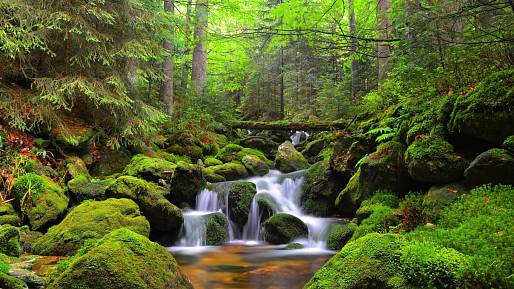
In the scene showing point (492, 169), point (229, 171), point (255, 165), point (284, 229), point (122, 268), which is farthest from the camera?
point (255, 165)

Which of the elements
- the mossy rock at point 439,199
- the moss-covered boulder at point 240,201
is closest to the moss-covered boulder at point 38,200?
the moss-covered boulder at point 240,201

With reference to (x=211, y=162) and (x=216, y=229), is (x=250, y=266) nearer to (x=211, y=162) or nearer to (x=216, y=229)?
(x=216, y=229)

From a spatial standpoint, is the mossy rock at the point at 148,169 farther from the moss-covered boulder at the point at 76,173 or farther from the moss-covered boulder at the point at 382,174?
the moss-covered boulder at the point at 382,174

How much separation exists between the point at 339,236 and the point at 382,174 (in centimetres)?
155

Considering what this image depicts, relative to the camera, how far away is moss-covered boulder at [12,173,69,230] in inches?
287

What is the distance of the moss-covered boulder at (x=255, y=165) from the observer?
13.8 metres

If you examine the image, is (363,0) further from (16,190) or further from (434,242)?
(16,190)

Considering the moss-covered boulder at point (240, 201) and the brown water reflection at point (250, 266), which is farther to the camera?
the moss-covered boulder at point (240, 201)

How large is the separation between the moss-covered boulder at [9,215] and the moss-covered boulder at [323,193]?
712cm

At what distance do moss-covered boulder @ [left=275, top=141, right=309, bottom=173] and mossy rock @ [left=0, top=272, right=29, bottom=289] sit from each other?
10.9 metres

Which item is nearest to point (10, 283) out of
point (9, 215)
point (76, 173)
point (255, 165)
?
point (9, 215)

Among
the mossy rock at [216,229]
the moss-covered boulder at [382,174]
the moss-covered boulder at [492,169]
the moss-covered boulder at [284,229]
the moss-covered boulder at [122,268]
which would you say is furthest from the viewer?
the mossy rock at [216,229]

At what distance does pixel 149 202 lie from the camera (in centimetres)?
805

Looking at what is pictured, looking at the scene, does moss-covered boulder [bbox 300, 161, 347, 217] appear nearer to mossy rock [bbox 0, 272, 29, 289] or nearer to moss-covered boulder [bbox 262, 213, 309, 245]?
moss-covered boulder [bbox 262, 213, 309, 245]
